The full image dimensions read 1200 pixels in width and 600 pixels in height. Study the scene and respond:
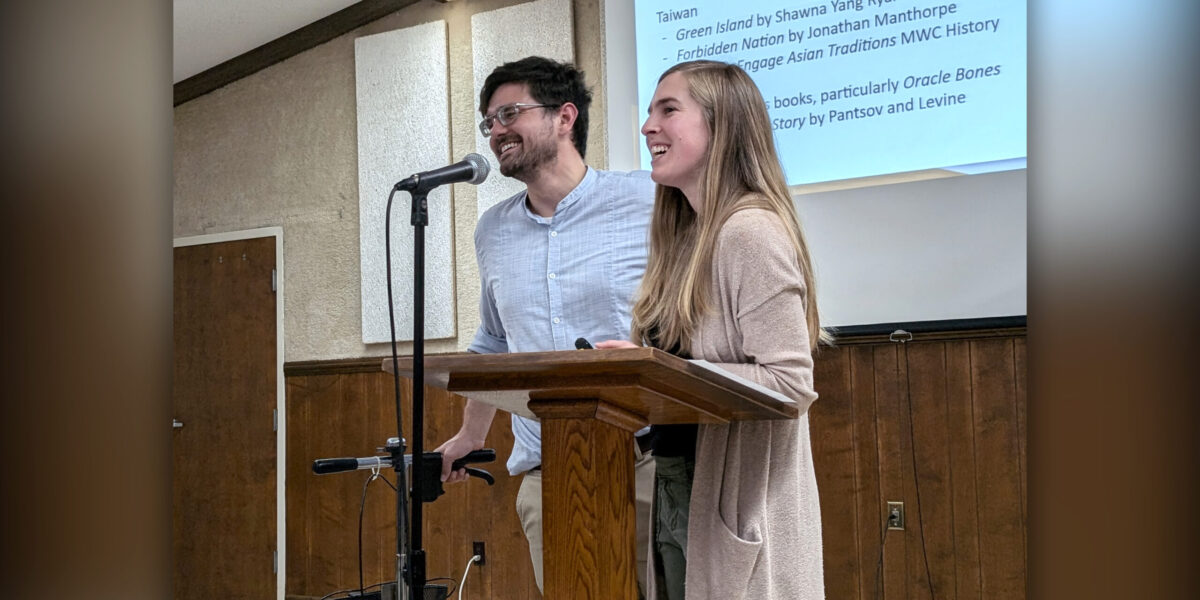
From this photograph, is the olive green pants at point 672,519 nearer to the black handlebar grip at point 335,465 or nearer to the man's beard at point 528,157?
the black handlebar grip at point 335,465

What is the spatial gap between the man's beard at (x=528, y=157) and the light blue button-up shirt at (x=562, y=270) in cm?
7

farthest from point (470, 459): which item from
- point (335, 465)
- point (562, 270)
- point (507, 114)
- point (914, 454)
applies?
point (914, 454)

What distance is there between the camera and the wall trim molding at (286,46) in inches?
211

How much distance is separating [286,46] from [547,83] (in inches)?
136

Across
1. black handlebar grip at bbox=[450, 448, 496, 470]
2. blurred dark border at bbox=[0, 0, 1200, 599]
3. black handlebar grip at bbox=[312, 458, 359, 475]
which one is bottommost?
black handlebar grip at bbox=[312, 458, 359, 475]

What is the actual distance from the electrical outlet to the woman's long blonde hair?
6.89 ft

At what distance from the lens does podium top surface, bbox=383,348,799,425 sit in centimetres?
113

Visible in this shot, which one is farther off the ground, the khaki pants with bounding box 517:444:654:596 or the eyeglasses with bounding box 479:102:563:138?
the eyeglasses with bounding box 479:102:563:138

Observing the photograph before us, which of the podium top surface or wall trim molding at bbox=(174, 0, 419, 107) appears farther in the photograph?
wall trim molding at bbox=(174, 0, 419, 107)

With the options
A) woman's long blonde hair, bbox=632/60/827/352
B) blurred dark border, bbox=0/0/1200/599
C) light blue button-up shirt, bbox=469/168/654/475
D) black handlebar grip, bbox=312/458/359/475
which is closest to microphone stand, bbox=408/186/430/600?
woman's long blonde hair, bbox=632/60/827/352

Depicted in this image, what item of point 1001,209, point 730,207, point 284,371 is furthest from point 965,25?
point 284,371

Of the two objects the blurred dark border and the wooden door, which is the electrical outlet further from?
the blurred dark border
